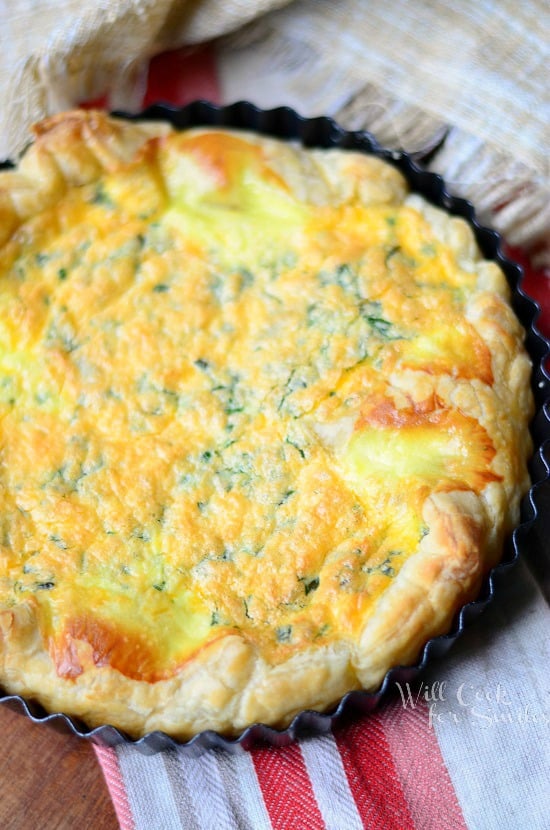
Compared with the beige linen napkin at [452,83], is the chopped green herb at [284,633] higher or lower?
lower

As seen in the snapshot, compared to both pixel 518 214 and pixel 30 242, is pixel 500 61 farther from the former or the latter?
pixel 30 242

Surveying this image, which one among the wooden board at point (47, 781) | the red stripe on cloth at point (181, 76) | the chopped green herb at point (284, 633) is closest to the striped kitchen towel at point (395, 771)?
the wooden board at point (47, 781)

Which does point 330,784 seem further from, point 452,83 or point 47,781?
point 452,83

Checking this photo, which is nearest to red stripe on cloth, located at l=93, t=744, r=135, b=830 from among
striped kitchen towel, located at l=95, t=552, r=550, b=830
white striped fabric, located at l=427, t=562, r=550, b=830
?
striped kitchen towel, located at l=95, t=552, r=550, b=830

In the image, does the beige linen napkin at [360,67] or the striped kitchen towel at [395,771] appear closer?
the striped kitchen towel at [395,771]

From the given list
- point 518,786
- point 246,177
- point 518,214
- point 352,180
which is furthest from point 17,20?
point 518,786

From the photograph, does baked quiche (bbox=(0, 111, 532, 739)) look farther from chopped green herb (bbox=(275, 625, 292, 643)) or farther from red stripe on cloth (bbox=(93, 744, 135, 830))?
red stripe on cloth (bbox=(93, 744, 135, 830))

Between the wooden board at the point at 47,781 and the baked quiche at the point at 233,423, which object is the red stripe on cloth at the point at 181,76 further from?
the wooden board at the point at 47,781
